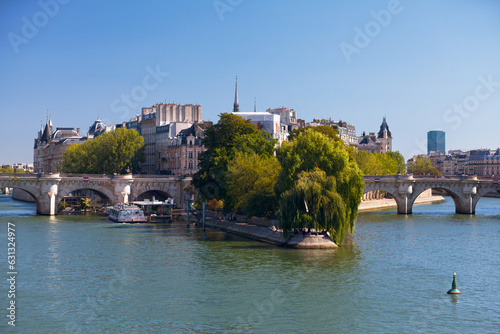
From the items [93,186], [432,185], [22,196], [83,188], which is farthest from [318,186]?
[22,196]

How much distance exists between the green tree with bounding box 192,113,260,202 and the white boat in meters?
7.35

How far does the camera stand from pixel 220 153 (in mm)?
73688

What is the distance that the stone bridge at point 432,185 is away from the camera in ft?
300

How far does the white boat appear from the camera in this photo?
74.6 m

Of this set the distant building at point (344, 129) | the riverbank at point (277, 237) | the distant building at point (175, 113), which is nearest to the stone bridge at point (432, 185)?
the riverbank at point (277, 237)

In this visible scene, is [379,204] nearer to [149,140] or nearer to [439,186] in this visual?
[439,186]

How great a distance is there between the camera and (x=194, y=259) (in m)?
45.3

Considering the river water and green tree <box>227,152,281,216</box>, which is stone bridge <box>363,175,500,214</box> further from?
the river water

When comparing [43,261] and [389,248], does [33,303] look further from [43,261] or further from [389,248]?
[389,248]

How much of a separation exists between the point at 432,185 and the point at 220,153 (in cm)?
3483

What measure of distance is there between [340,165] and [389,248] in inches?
293

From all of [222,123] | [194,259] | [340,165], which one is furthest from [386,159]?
[194,259]

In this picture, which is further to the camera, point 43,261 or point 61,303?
point 43,261

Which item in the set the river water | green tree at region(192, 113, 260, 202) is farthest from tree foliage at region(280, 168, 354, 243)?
green tree at region(192, 113, 260, 202)
